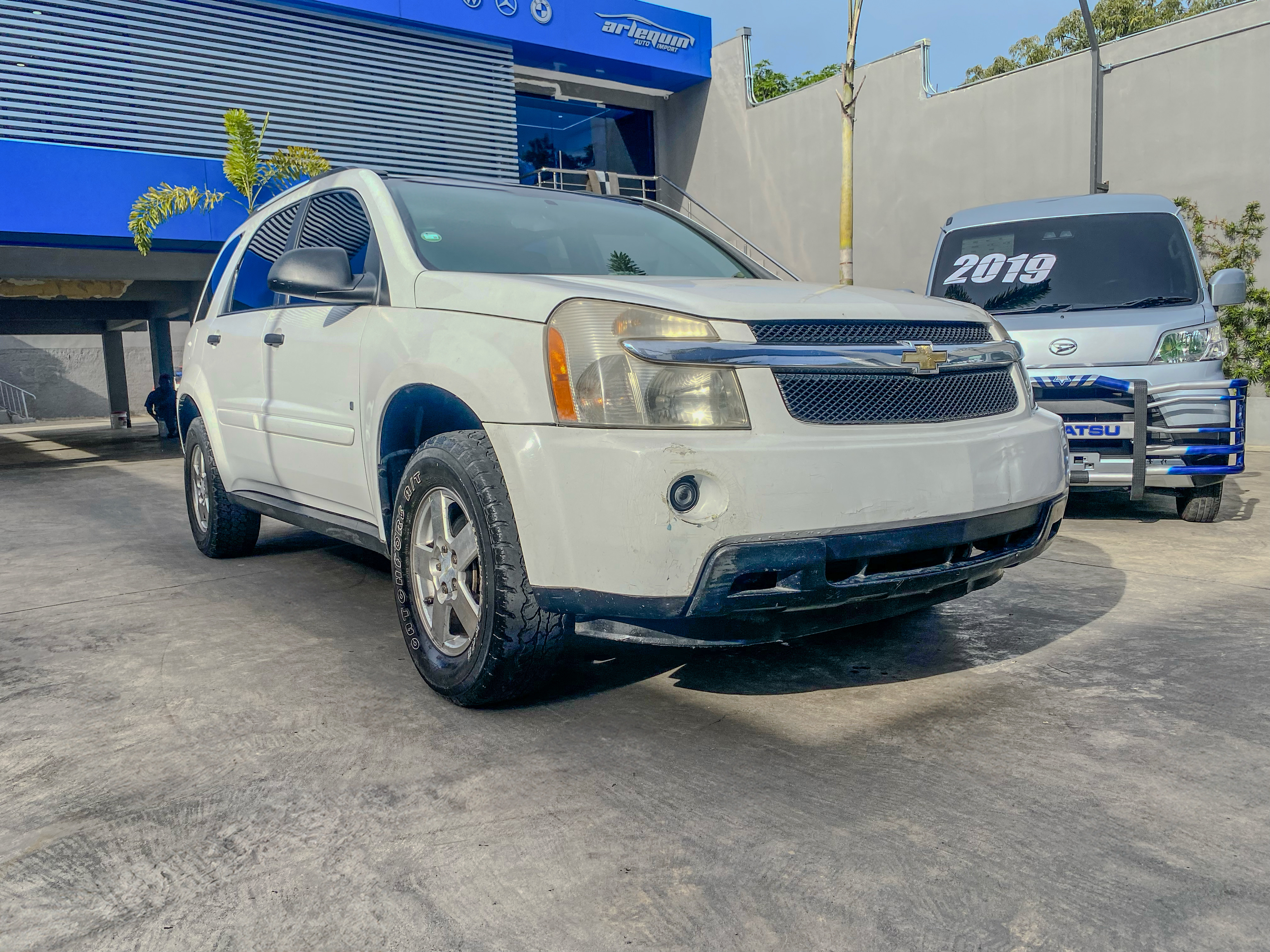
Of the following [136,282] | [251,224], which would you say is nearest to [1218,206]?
[251,224]

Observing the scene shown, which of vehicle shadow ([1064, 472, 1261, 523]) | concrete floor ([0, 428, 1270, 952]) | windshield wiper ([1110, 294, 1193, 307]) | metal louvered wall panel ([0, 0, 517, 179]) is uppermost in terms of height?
metal louvered wall panel ([0, 0, 517, 179])

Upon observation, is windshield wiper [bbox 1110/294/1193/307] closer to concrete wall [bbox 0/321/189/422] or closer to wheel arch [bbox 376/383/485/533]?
wheel arch [bbox 376/383/485/533]

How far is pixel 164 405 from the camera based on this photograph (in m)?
22.8

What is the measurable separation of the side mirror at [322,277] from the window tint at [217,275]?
6.45 ft

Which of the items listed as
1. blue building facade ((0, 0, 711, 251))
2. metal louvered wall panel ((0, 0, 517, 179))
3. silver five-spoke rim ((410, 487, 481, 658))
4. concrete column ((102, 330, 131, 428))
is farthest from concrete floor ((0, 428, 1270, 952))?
concrete column ((102, 330, 131, 428))

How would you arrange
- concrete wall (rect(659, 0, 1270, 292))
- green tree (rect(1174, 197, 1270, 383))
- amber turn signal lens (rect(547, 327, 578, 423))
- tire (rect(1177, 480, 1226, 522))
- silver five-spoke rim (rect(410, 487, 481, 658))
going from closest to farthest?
amber turn signal lens (rect(547, 327, 578, 423))
silver five-spoke rim (rect(410, 487, 481, 658))
tire (rect(1177, 480, 1226, 522))
green tree (rect(1174, 197, 1270, 383))
concrete wall (rect(659, 0, 1270, 292))

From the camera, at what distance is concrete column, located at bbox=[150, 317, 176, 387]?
2711 cm

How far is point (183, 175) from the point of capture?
14469 mm

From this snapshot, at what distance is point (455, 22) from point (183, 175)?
19.1ft

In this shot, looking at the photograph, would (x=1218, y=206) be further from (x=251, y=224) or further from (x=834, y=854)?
(x=834, y=854)

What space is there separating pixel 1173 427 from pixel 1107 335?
2.21ft

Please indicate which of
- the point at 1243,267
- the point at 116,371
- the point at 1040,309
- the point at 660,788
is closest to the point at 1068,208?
the point at 1040,309

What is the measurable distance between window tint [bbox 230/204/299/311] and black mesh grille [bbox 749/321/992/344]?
266cm

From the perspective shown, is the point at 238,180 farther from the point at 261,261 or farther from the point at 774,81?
the point at 774,81
